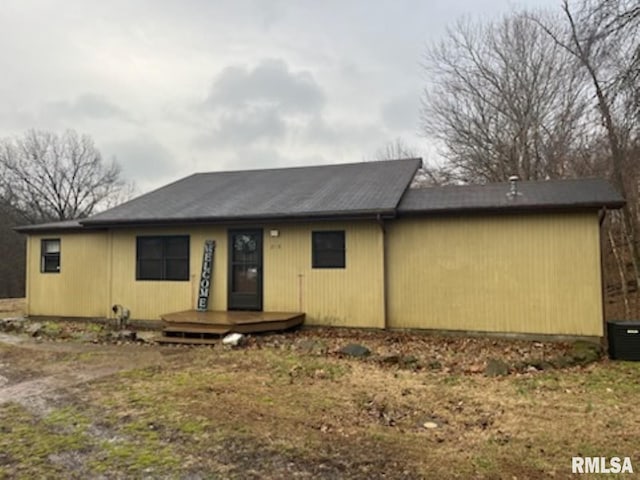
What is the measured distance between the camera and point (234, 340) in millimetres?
8273

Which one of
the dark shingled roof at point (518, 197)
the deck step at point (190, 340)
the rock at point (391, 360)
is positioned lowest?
the rock at point (391, 360)

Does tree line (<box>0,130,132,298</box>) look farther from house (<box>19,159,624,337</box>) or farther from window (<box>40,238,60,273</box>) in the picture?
house (<box>19,159,624,337</box>)

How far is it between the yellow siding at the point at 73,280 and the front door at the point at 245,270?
3.67 meters

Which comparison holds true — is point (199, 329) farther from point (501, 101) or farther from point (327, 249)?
point (501, 101)

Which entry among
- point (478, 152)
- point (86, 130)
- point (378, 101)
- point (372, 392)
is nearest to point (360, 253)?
point (372, 392)

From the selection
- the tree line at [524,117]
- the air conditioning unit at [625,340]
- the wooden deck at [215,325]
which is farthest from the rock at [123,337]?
the tree line at [524,117]

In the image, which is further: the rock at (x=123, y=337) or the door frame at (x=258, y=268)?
the door frame at (x=258, y=268)

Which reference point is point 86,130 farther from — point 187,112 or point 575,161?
point 575,161

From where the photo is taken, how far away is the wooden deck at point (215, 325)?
880 cm

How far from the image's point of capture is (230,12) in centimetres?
1270

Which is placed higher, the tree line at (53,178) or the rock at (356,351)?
the tree line at (53,178)

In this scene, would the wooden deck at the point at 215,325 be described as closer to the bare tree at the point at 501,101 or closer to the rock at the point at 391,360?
the rock at the point at 391,360

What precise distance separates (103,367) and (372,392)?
429cm

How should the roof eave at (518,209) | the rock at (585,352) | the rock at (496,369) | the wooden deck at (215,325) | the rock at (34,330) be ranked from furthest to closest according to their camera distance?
1. the rock at (34,330)
2. the wooden deck at (215,325)
3. the roof eave at (518,209)
4. the rock at (585,352)
5. the rock at (496,369)
